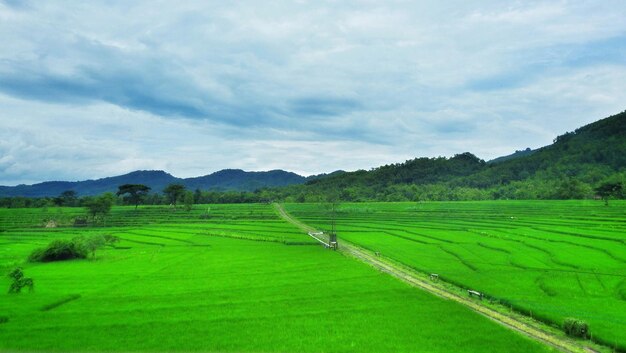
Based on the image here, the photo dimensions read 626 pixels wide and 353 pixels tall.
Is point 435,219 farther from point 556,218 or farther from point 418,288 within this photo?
point 418,288

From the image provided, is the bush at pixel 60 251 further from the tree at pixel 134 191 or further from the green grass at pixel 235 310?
the tree at pixel 134 191

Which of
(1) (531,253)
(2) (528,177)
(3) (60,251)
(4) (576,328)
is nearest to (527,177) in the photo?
(2) (528,177)

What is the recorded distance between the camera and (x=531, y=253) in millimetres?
42750

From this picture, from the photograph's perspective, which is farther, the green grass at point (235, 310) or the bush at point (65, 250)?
the bush at point (65, 250)

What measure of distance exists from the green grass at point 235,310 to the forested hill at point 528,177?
97.8 meters

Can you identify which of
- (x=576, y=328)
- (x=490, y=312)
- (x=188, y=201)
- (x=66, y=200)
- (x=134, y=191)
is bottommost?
(x=490, y=312)

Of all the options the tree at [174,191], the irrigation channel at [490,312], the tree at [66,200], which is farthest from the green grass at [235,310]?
the tree at [66,200]

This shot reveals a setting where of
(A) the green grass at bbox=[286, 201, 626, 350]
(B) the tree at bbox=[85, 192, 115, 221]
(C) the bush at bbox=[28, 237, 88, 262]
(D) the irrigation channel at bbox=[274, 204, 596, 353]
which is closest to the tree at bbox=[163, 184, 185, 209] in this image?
(B) the tree at bbox=[85, 192, 115, 221]

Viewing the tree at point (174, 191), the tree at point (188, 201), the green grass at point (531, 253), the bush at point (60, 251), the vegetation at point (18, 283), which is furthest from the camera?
the tree at point (174, 191)

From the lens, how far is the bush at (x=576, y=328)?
2003cm

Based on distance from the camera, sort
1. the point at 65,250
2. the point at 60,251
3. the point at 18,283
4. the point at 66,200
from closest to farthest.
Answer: the point at 18,283 → the point at 60,251 → the point at 65,250 → the point at 66,200

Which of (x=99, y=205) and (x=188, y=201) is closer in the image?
(x=99, y=205)

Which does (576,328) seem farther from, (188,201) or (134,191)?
(134,191)

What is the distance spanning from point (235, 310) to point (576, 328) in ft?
57.9
